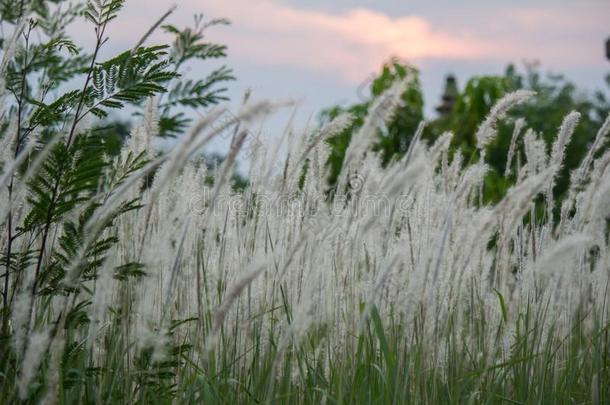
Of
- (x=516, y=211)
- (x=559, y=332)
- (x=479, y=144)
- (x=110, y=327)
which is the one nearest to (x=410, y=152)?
(x=516, y=211)

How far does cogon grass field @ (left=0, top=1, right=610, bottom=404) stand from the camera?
1.69m

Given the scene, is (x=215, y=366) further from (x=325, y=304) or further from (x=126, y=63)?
(x=126, y=63)

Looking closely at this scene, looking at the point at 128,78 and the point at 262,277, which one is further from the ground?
the point at 128,78

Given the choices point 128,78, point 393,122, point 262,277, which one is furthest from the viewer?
point 393,122

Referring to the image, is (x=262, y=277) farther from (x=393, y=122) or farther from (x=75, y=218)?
(x=393, y=122)

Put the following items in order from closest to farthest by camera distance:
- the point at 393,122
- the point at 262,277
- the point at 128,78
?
the point at 128,78 → the point at 262,277 → the point at 393,122

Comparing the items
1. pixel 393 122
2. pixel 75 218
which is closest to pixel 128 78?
pixel 75 218

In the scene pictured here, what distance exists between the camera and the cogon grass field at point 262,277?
1.69m

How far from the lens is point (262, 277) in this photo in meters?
2.40

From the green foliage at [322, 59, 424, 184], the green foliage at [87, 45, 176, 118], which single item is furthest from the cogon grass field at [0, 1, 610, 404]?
the green foliage at [322, 59, 424, 184]

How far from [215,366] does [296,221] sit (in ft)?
1.79

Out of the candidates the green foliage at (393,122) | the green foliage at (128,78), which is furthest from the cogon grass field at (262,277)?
the green foliage at (393,122)

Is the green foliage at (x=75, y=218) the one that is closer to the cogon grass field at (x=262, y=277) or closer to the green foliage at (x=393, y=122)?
the cogon grass field at (x=262, y=277)

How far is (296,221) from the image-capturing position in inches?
100
